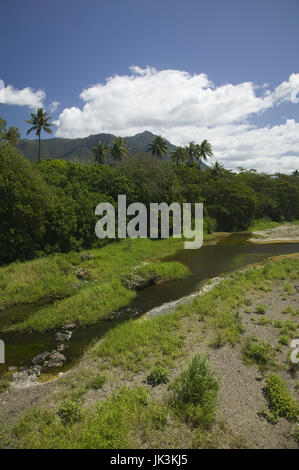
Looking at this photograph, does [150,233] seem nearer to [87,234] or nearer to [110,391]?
[87,234]

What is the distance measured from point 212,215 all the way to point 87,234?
38.4 meters

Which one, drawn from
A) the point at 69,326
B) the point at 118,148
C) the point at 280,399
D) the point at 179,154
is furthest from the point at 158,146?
the point at 280,399

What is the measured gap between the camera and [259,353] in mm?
11812

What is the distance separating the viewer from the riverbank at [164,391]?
779 centimetres

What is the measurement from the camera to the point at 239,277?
2420cm

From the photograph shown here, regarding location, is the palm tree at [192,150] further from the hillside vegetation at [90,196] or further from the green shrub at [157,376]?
the green shrub at [157,376]

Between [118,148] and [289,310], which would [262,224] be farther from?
[289,310]

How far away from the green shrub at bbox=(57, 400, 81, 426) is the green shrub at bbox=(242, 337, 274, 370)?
802 cm

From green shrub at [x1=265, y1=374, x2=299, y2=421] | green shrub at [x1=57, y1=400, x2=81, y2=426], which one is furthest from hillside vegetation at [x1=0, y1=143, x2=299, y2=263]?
green shrub at [x1=265, y1=374, x2=299, y2=421]

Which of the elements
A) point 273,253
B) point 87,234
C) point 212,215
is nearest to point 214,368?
point 87,234

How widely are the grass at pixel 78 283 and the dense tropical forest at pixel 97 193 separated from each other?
→ 3561mm

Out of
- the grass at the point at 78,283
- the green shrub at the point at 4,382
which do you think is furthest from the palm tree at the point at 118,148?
the green shrub at the point at 4,382

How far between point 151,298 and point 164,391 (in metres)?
10.9

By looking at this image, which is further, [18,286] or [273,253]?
[273,253]
